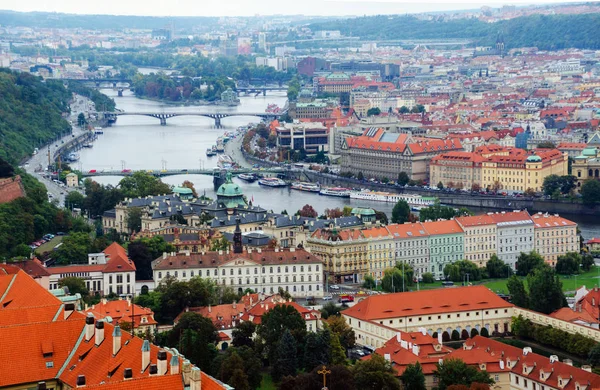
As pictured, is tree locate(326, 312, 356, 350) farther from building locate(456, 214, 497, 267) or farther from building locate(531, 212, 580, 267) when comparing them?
building locate(531, 212, 580, 267)

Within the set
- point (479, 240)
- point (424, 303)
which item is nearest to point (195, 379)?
point (424, 303)

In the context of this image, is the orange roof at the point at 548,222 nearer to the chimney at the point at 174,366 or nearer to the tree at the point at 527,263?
the tree at the point at 527,263

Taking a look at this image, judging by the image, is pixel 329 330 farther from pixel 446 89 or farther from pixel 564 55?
pixel 564 55

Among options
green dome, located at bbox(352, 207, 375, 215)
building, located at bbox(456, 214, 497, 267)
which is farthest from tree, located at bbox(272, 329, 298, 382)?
green dome, located at bbox(352, 207, 375, 215)

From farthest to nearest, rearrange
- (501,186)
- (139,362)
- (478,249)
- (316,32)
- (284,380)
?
1. (316,32)
2. (501,186)
3. (478,249)
4. (284,380)
5. (139,362)

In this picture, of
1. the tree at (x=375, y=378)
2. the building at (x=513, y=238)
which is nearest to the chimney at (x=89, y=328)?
the tree at (x=375, y=378)

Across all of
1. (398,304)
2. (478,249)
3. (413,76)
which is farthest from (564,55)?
(398,304)
